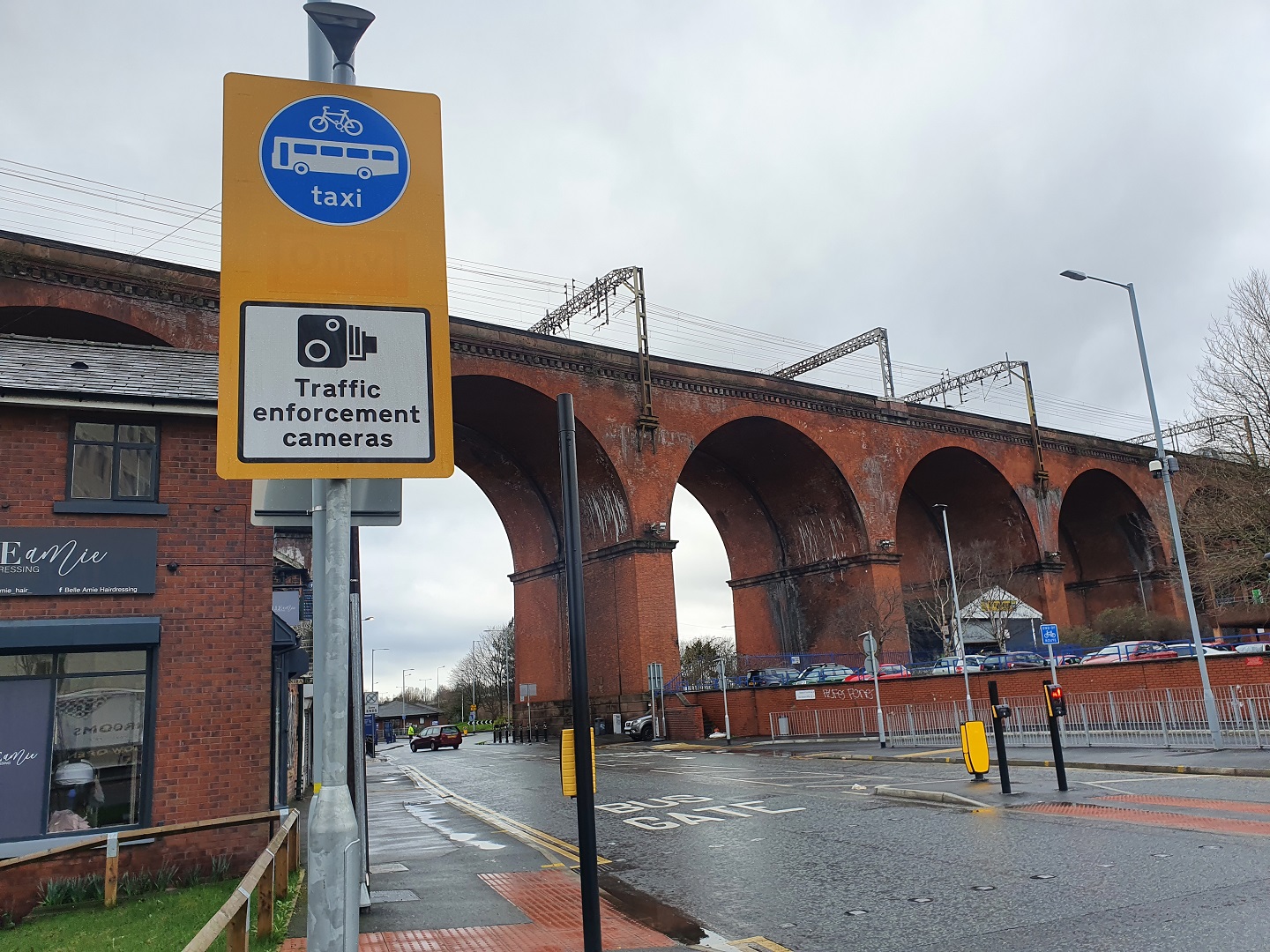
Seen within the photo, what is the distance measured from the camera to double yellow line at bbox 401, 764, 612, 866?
35.7 feet

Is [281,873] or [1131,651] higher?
[1131,651]

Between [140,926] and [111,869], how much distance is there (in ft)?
4.19

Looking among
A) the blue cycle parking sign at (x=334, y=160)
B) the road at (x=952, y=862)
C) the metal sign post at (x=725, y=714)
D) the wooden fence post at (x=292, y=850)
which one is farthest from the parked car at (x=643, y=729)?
the blue cycle parking sign at (x=334, y=160)

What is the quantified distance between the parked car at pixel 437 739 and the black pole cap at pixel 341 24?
1875 inches

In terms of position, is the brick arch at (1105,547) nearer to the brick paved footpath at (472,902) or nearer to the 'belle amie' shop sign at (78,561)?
the brick paved footpath at (472,902)

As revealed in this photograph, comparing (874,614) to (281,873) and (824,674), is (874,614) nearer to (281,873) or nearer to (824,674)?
(824,674)

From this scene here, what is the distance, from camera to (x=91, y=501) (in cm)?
1036

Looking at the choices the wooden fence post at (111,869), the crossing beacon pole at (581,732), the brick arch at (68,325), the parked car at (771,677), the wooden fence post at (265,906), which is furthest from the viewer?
the parked car at (771,677)

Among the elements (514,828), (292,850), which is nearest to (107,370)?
(292,850)

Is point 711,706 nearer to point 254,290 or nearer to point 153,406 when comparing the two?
point 153,406

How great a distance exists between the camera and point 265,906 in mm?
6680

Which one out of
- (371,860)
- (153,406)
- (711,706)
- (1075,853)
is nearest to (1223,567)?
(711,706)

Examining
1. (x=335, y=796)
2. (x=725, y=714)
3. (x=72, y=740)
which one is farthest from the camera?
(x=725, y=714)

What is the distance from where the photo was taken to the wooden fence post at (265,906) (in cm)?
664
